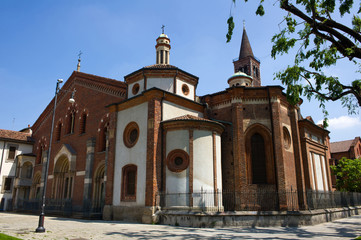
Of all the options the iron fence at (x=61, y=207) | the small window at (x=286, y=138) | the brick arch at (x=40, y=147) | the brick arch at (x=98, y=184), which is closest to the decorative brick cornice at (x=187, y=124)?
the small window at (x=286, y=138)

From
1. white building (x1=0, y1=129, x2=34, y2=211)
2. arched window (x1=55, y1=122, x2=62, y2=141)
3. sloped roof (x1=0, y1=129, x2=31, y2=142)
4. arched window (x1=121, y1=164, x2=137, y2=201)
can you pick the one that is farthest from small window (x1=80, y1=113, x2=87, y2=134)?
sloped roof (x1=0, y1=129, x2=31, y2=142)

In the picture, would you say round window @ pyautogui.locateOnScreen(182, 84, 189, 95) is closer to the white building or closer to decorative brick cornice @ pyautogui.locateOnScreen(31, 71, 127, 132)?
decorative brick cornice @ pyautogui.locateOnScreen(31, 71, 127, 132)

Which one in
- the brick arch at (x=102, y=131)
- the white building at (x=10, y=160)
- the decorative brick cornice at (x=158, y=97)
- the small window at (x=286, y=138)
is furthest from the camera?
the white building at (x=10, y=160)

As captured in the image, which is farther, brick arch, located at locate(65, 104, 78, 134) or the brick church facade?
brick arch, located at locate(65, 104, 78, 134)

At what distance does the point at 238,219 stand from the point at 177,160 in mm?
5000

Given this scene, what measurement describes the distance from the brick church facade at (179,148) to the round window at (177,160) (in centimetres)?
6

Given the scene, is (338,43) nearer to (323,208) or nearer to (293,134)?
(293,134)

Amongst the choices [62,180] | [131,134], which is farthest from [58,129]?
[131,134]

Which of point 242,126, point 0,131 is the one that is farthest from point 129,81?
point 0,131

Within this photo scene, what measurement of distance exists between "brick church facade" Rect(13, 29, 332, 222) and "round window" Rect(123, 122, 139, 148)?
0.07 meters

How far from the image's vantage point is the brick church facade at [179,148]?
16969 millimetres

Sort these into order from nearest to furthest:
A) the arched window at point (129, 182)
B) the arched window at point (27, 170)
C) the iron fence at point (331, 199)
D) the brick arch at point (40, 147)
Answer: the arched window at point (129, 182) < the iron fence at point (331, 199) < the brick arch at point (40, 147) < the arched window at point (27, 170)

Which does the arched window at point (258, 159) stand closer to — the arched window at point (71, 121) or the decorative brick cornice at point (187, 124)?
the decorative brick cornice at point (187, 124)

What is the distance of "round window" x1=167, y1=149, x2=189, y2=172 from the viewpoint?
664 inches
